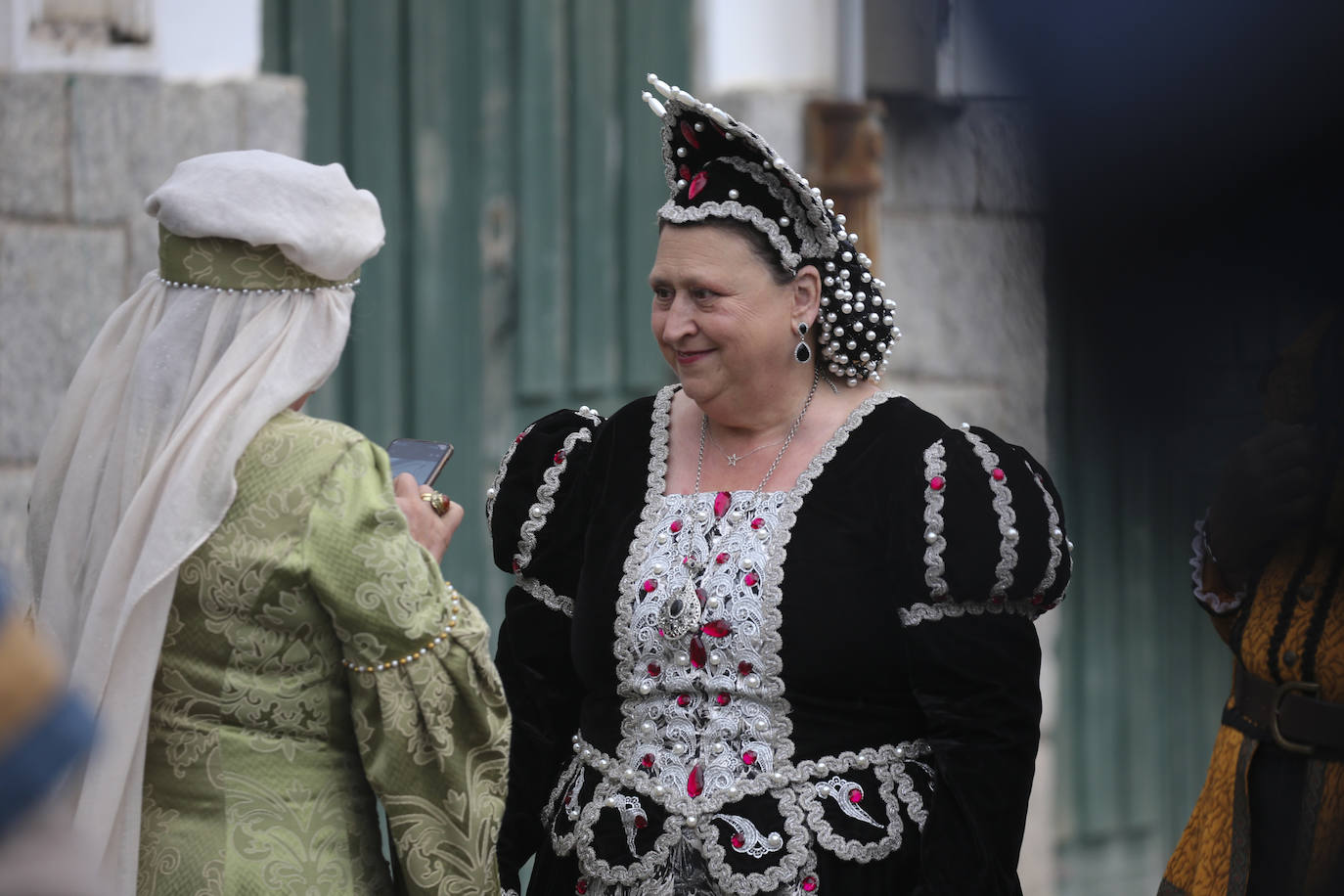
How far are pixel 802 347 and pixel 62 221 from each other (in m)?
1.98

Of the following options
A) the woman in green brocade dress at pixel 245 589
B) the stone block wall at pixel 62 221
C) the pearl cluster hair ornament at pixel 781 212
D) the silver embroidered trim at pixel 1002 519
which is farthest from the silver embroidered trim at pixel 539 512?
the stone block wall at pixel 62 221

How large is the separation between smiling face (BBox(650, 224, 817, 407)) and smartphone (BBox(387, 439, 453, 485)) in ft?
1.39

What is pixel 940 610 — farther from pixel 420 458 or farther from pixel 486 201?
pixel 486 201

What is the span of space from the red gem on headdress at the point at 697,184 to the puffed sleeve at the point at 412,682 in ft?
2.18

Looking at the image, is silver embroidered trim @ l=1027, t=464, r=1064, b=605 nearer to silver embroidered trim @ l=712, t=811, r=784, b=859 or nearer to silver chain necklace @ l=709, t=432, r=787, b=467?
silver chain necklace @ l=709, t=432, r=787, b=467

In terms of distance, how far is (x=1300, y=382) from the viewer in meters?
0.70

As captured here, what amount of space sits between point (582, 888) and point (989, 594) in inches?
31.3

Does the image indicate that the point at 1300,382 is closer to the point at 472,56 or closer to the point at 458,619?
the point at 458,619

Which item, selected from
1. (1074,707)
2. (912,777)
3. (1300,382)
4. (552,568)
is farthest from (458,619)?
(1074,707)

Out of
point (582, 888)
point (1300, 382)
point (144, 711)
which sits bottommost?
point (582, 888)

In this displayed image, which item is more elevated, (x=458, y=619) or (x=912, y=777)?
(x=458, y=619)

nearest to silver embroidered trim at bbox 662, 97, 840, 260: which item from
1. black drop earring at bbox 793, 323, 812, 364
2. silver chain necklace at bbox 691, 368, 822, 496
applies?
black drop earring at bbox 793, 323, 812, 364

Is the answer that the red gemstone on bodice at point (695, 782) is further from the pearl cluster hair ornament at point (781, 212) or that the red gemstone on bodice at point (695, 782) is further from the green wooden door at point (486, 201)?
the green wooden door at point (486, 201)

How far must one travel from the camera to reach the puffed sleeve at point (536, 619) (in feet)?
8.70
